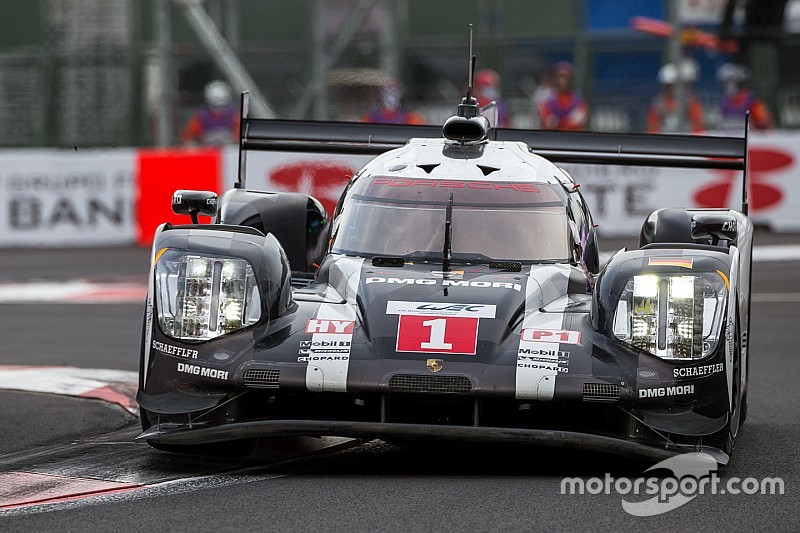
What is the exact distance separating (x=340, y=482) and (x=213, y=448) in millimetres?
Result: 753

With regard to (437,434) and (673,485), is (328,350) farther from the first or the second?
(673,485)

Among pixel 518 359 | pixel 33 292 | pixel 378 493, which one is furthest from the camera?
pixel 33 292

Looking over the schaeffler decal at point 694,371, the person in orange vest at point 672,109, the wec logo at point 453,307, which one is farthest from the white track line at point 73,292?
the schaeffler decal at point 694,371

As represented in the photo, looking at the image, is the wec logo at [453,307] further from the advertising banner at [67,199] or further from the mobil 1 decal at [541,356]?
the advertising banner at [67,199]

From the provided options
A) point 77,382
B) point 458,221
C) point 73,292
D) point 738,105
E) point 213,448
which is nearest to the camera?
point 213,448

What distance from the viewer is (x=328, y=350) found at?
6.00 m

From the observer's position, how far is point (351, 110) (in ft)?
62.3

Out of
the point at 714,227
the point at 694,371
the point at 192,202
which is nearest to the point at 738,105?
the point at 714,227

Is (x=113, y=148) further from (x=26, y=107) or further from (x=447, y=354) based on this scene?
(x=447, y=354)

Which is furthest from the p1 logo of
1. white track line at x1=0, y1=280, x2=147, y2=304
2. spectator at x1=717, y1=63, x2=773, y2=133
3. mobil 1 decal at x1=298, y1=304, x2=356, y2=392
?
spectator at x1=717, y1=63, x2=773, y2=133

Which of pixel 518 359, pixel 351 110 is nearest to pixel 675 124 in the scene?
pixel 351 110

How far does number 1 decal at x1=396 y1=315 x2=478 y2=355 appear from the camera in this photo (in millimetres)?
5992

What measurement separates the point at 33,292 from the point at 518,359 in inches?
357

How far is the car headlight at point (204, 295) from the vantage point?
6180 millimetres
